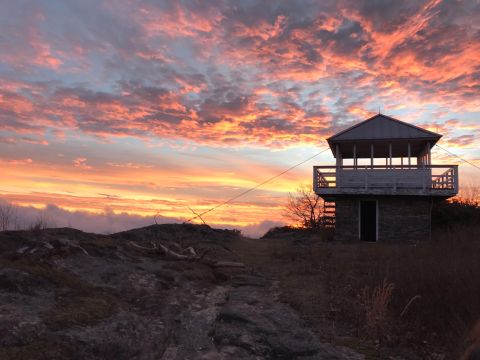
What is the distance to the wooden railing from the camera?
21891mm

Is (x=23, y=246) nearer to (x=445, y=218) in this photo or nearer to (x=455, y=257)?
(x=455, y=257)

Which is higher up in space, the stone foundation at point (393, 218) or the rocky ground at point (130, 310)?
the stone foundation at point (393, 218)

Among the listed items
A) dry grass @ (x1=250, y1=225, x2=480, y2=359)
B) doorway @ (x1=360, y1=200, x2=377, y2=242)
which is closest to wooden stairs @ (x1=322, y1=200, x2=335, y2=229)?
doorway @ (x1=360, y1=200, x2=377, y2=242)

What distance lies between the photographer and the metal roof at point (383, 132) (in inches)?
882

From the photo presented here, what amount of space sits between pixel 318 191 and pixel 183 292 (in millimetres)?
14145

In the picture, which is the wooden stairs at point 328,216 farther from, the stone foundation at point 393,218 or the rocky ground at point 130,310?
the rocky ground at point 130,310

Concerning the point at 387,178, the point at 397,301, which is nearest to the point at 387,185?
the point at 387,178

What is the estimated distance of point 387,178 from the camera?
2258 centimetres

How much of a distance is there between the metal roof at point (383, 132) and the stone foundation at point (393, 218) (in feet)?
11.1

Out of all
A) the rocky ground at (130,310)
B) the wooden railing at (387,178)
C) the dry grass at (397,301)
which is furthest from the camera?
the wooden railing at (387,178)

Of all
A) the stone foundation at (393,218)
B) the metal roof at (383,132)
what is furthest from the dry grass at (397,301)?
the metal roof at (383,132)

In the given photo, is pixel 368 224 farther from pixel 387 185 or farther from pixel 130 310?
pixel 130 310

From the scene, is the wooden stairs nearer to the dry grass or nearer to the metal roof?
the metal roof

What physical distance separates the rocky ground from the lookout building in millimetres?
11935
